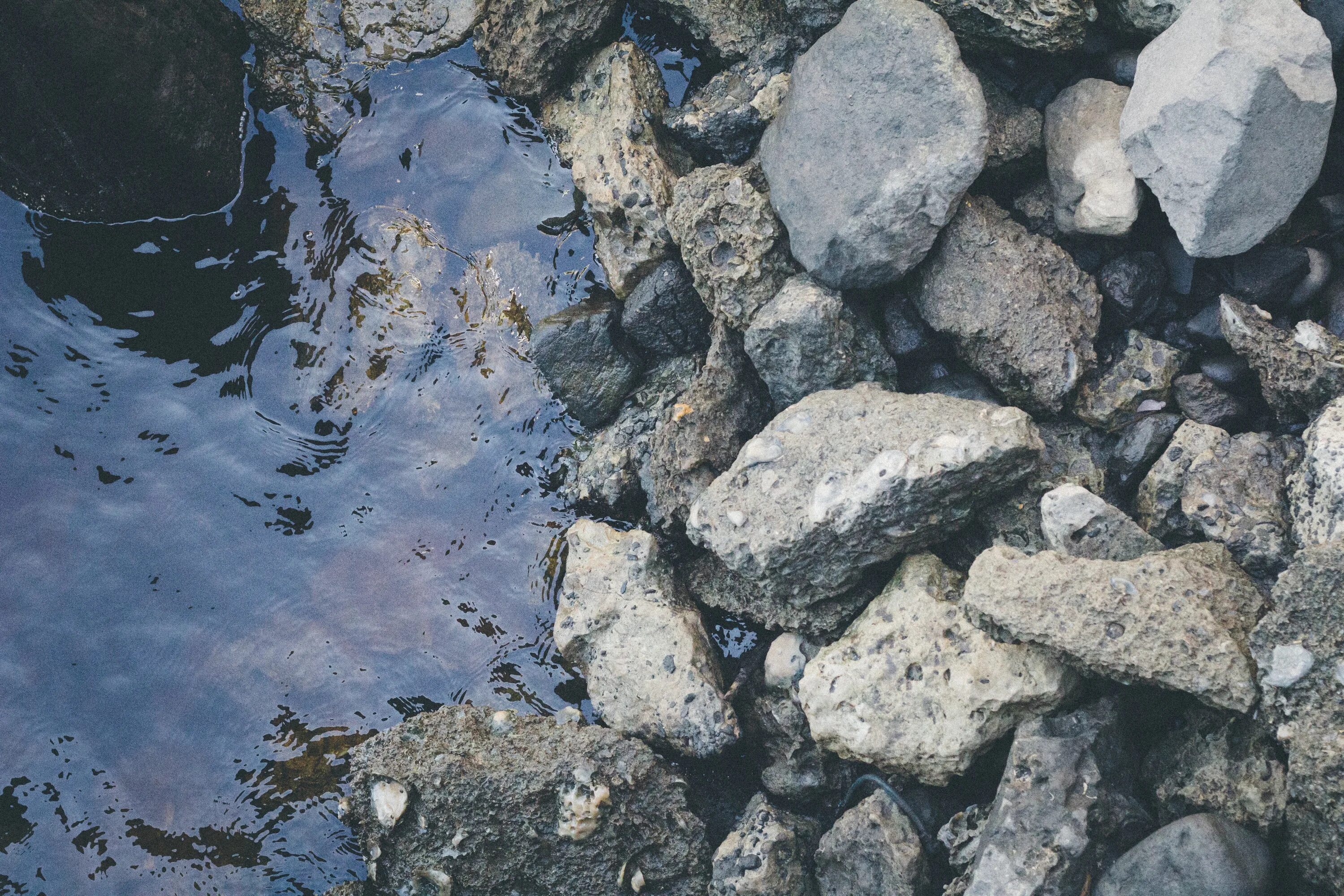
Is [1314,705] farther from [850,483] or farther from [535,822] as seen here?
[535,822]

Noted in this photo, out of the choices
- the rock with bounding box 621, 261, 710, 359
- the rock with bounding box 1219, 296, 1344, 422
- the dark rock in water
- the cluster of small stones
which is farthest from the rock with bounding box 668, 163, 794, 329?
the dark rock in water

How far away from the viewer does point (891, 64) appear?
3.20m

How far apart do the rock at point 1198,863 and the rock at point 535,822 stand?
1442mm

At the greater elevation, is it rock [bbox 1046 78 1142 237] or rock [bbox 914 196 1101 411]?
rock [bbox 1046 78 1142 237]

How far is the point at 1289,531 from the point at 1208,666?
0.62 metres

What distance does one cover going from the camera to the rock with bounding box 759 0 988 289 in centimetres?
314

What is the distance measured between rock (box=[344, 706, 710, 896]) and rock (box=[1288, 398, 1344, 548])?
7.27 ft

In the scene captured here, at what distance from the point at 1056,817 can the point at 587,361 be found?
2.42 m

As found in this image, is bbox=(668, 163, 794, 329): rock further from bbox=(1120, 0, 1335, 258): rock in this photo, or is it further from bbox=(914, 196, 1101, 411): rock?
bbox=(1120, 0, 1335, 258): rock

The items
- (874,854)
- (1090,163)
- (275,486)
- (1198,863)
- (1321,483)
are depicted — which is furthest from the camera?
(275,486)

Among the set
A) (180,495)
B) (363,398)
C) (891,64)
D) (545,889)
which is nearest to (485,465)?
(363,398)

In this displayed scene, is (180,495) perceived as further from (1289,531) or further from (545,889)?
(1289,531)

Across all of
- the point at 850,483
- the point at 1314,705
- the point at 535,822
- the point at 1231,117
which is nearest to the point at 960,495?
the point at 850,483

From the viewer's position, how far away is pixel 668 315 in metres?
3.89
